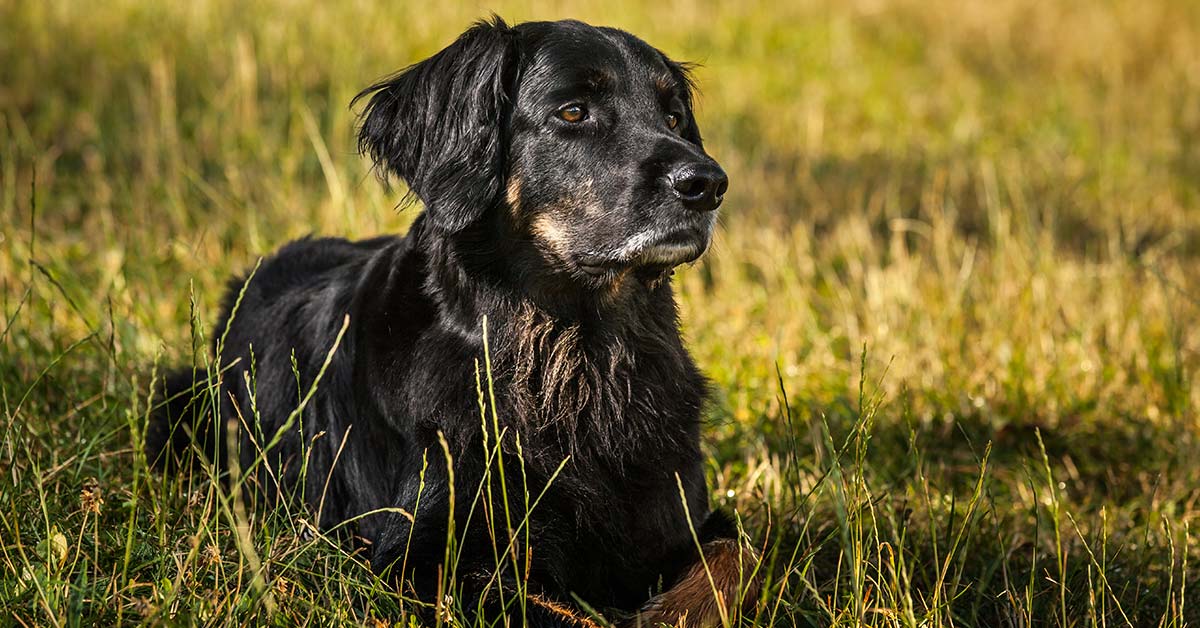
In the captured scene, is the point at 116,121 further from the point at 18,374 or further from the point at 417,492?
the point at 417,492

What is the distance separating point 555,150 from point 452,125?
28 centimetres

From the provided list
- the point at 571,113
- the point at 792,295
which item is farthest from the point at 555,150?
the point at 792,295

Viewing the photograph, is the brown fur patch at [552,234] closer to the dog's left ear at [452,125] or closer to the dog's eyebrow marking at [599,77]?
A: the dog's left ear at [452,125]

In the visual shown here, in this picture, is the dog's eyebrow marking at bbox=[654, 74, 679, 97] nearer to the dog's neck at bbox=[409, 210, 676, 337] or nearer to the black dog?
the black dog

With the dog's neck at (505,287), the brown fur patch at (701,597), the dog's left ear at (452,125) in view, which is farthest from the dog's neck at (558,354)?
the brown fur patch at (701,597)

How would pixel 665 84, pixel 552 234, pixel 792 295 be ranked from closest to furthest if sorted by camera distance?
pixel 552 234 → pixel 665 84 → pixel 792 295

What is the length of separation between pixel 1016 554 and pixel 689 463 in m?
1.06

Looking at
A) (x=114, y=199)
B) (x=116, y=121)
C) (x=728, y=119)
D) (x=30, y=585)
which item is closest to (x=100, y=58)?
(x=116, y=121)

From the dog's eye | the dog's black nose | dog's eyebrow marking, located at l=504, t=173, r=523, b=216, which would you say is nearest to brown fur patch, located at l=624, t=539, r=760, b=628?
the dog's black nose

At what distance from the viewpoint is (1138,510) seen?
414 cm

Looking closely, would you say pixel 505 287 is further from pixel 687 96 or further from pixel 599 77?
pixel 687 96

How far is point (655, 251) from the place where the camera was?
3.05 metres

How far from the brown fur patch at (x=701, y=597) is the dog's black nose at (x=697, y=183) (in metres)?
0.83

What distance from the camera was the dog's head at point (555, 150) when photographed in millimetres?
3053
